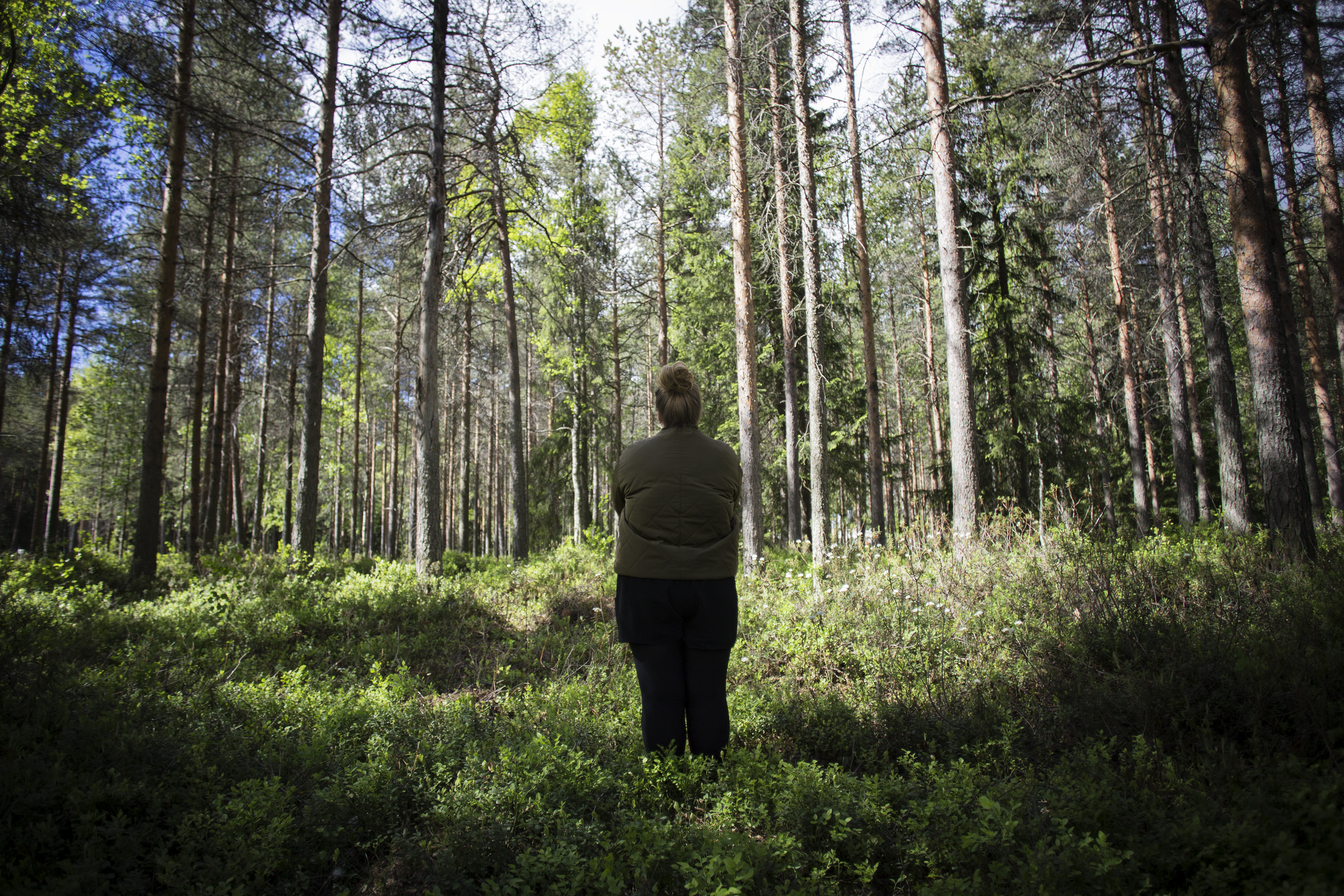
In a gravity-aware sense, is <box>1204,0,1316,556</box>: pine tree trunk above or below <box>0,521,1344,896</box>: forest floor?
above

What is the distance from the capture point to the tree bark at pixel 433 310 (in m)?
10.0

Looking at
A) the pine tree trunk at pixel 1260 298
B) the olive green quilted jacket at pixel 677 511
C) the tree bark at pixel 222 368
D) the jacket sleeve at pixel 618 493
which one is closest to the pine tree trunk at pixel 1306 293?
the pine tree trunk at pixel 1260 298

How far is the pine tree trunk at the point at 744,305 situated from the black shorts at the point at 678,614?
5820 millimetres

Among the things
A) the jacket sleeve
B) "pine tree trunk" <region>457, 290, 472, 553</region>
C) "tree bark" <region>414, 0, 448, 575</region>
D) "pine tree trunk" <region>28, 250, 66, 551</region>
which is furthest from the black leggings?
"pine tree trunk" <region>28, 250, 66, 551</region>

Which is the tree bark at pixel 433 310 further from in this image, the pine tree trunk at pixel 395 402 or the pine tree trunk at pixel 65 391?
the pine tree trunk at pixel 65 391

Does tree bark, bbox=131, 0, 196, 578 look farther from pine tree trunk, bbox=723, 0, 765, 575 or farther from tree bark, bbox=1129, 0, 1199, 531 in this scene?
tree bark, bbox=1129, 0, 1199, 531

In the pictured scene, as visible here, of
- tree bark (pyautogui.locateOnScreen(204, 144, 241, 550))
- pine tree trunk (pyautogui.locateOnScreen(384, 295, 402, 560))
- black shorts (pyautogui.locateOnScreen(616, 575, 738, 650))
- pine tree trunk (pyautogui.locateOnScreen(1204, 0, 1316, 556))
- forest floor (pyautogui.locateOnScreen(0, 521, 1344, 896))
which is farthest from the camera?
pine tree trunk (pyautogui.locateOnScreen(384, 295, 402, 560))

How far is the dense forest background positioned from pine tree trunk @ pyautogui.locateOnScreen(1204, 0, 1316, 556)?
0.04 metres

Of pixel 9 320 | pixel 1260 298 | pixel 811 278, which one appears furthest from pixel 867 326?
pixel 9 320

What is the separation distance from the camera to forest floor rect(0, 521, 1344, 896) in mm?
2443

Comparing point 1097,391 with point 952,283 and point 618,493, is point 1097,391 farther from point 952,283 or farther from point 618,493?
point 618,493

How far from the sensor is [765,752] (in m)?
3.84

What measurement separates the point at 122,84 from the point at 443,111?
18.7 feet

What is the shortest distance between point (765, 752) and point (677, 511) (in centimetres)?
178
